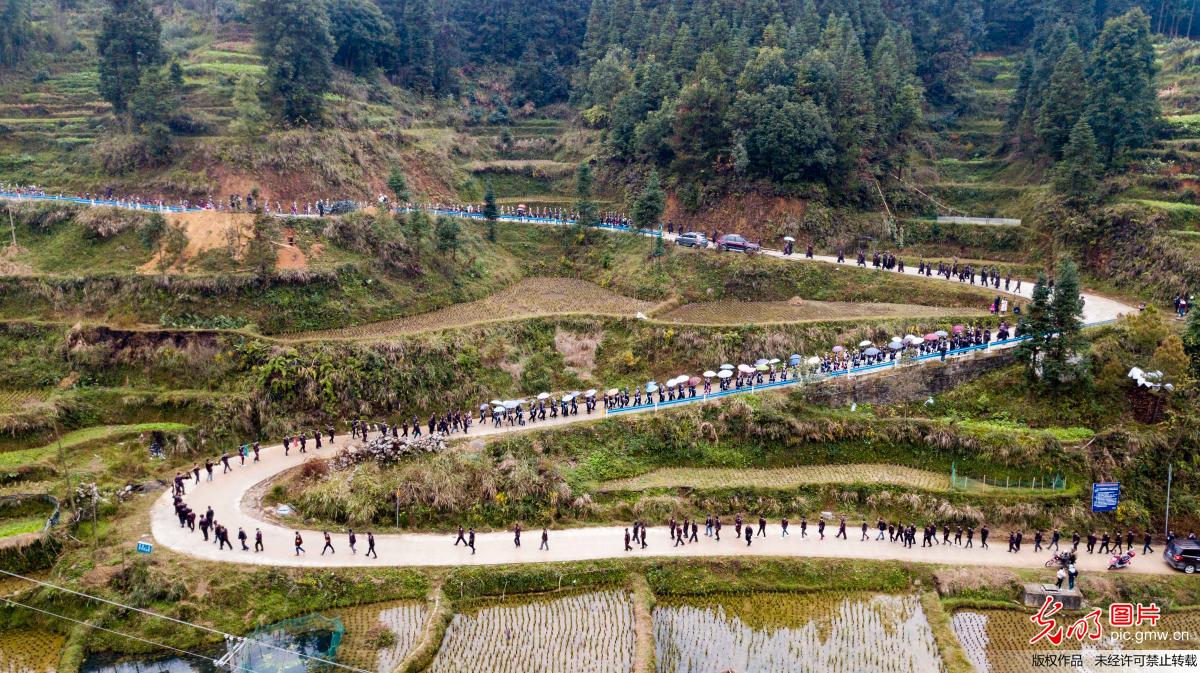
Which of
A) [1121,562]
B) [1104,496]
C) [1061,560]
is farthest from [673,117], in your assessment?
[1121,562]

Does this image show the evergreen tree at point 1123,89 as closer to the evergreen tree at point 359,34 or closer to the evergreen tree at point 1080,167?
the evergreen tree at point 1080,167

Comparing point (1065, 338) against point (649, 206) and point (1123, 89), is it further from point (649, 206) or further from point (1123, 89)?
point (1123, 89)

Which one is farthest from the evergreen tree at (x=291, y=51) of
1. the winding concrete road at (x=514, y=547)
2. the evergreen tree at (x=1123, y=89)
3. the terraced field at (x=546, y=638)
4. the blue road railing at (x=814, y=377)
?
the evergreen tree at (x=1123, y=89)

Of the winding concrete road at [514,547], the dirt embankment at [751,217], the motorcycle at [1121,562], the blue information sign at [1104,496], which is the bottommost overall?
the winding concrete road at [514,547]

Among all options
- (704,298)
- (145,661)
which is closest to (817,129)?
(704,298)

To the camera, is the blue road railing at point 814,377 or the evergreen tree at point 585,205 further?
the evergreen tree at point 585,205

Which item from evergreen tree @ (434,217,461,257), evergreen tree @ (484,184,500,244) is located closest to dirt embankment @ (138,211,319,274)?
evergreen tree @ (434,217,461,257)

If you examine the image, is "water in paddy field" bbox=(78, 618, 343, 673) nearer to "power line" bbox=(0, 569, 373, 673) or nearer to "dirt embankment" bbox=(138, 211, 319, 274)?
"power line" bbox=(0, 569, 373, 673)

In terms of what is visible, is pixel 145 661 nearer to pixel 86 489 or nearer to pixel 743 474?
pixel 86 489
